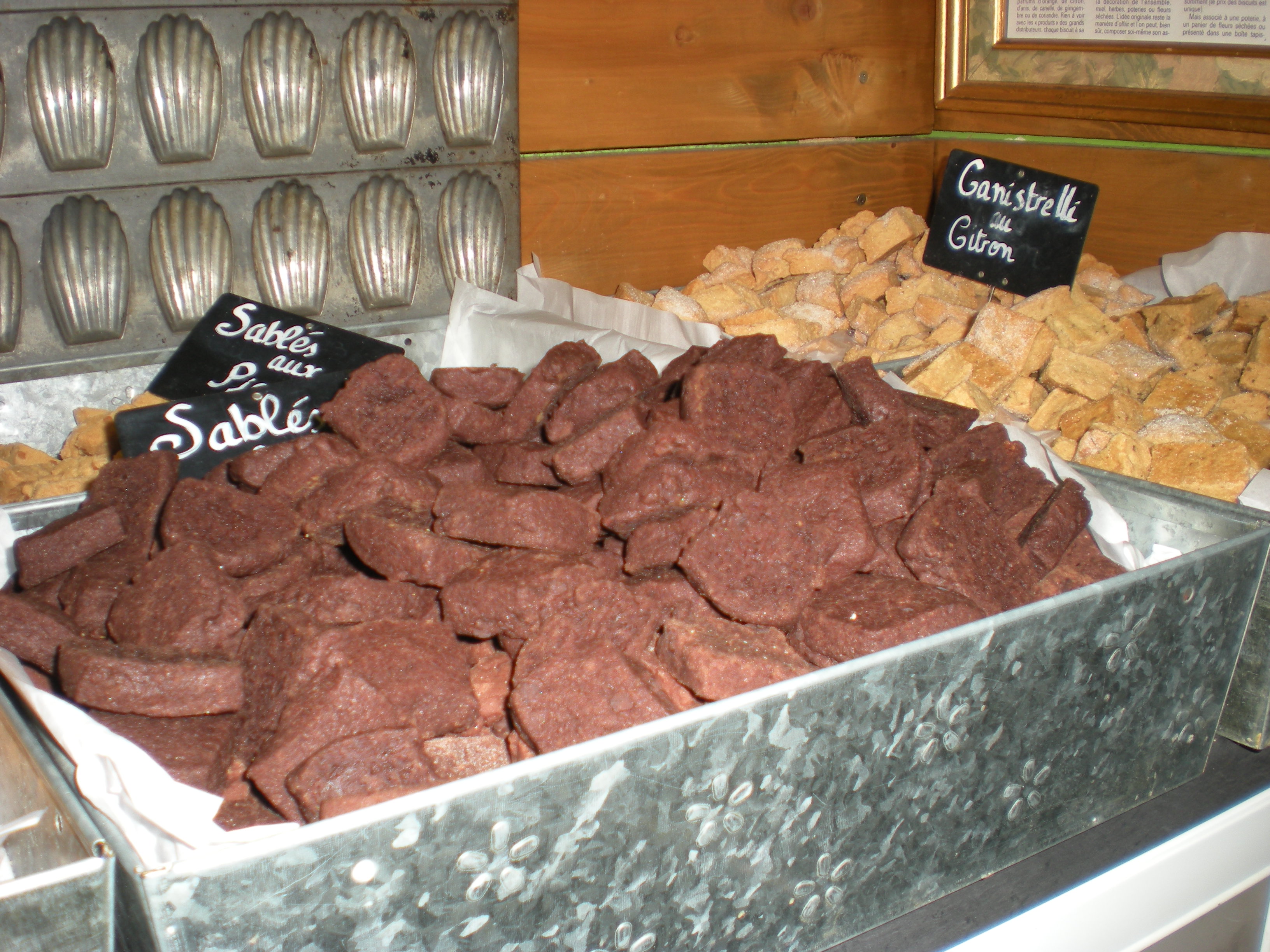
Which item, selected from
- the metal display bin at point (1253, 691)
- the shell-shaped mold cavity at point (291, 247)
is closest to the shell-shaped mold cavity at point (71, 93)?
the shell-shaped mold cavity at point (291, 247)

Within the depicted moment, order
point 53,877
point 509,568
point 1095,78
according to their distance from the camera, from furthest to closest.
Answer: point 1095,78, point 509,568, point 53,877

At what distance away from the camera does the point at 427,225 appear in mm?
2035

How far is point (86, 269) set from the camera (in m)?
1.72

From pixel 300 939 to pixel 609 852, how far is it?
0.71 feet

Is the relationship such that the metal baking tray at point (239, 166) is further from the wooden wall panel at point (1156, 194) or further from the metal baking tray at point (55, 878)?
the wooden wall panel at point (1156, 194)

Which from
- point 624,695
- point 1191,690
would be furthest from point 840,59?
point 624,695

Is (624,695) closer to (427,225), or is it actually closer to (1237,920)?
(1237,920)

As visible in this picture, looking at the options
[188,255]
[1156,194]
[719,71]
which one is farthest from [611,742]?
[1156,194]

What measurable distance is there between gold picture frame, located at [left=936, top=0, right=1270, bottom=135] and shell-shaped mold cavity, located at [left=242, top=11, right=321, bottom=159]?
1760 millimetres

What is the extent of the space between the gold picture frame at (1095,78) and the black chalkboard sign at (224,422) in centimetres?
198

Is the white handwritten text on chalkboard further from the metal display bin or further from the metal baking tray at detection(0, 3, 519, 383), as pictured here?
the metal display bin

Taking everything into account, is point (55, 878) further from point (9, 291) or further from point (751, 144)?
point (751, 144)

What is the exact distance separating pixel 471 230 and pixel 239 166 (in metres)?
0.48

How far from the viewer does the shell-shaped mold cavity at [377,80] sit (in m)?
1.85
